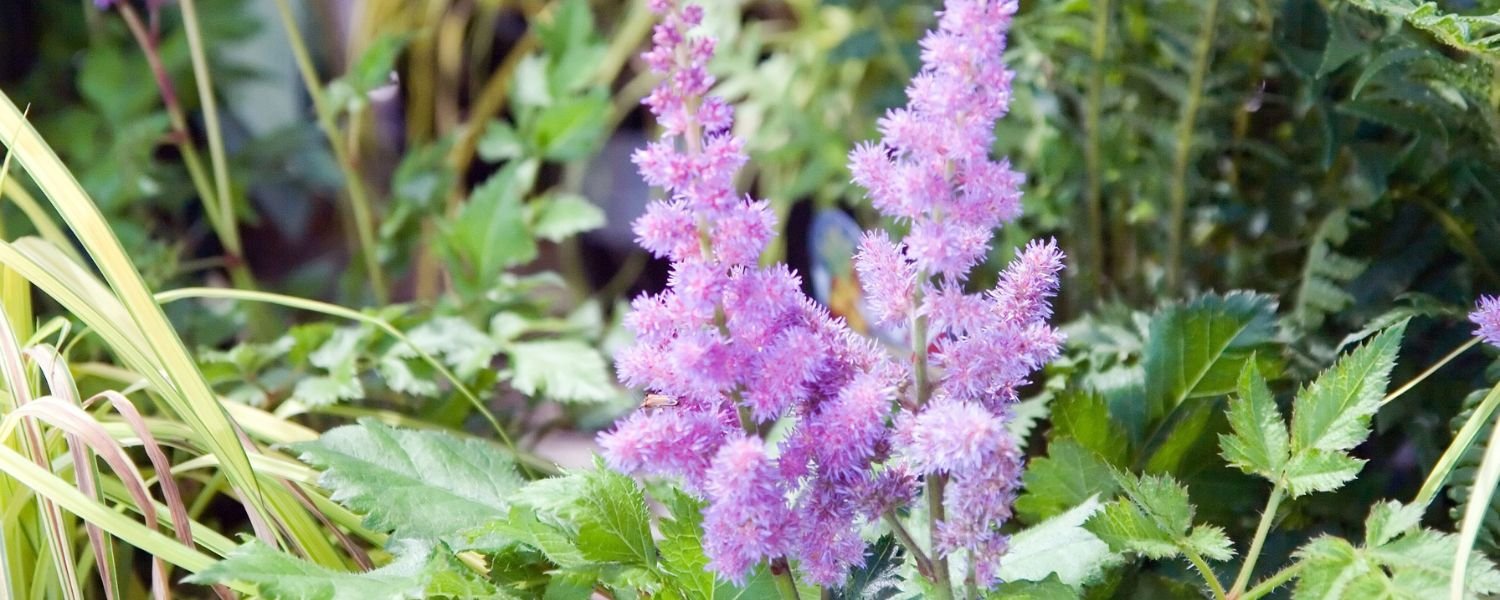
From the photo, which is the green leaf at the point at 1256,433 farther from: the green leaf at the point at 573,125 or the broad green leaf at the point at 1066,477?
the green leaf at the point at 573,125

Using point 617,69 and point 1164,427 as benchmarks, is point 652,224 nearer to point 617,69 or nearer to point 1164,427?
point 1164,427

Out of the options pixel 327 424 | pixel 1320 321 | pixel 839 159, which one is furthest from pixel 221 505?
pixel 1320 321

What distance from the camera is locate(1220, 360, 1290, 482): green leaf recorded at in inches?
18.1

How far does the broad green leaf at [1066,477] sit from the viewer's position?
52 centimetres

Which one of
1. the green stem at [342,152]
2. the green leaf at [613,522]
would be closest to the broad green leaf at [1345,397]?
the green leaf at [613,522]

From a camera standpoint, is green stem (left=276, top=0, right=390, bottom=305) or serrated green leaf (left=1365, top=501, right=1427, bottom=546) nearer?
serrated green leaf (left=1365, top=501, right=1427, bottom=546)

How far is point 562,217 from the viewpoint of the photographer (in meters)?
0.82

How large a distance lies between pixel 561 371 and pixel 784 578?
31 cm

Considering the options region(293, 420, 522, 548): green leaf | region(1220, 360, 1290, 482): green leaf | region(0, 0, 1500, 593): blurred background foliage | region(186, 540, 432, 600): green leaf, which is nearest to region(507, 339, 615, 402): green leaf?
region(0, 0, 1500, 593): blurred background foliage

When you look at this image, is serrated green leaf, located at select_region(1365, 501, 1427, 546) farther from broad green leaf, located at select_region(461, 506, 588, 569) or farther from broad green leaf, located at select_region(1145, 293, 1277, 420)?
broad green leaf, located at select_region(461, 506, 588, 569)

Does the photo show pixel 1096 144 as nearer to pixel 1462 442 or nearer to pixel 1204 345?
pixel 1204 345

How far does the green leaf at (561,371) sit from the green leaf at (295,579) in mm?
236

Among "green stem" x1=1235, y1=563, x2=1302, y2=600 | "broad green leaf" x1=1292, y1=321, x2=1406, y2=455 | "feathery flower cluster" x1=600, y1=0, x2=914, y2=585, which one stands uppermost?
"feathery flower cluster" x1=600, y1=0, x2=914, y2=585

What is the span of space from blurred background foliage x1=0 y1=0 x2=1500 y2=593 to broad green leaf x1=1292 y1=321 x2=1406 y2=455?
10cm
